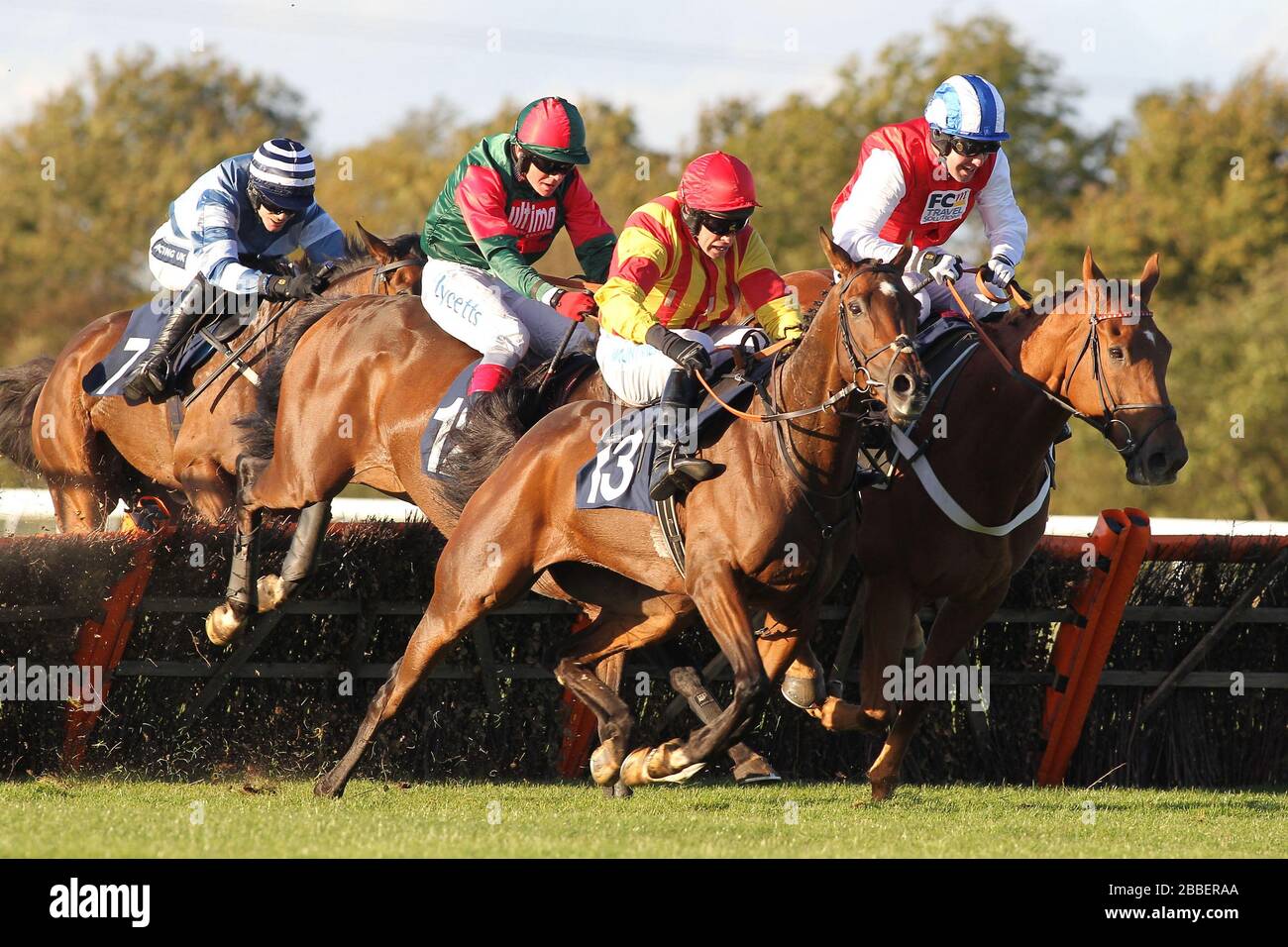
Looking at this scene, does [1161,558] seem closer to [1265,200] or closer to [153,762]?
[153,762]

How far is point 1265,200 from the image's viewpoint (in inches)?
1135

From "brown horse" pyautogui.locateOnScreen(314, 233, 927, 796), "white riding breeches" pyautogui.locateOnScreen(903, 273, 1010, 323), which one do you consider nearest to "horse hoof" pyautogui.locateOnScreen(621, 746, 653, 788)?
"brown horse" pyautogui.locateOnScreen(314, 233, 927, 796)

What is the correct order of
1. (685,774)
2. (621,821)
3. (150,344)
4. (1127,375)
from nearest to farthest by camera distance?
(685,774), (1127,375), (621,821), (150,344)

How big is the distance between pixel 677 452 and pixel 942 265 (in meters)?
1.36

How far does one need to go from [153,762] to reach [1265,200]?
25.5m

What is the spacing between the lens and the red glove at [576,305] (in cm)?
700

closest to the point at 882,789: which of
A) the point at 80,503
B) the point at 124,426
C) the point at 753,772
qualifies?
the point at 753,772

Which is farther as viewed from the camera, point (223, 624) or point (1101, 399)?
point (223, 624)

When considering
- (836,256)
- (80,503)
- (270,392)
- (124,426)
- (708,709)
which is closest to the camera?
(836,256)

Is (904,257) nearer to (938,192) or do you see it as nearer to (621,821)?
(938,192)

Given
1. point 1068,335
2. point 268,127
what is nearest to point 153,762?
point 1068,335

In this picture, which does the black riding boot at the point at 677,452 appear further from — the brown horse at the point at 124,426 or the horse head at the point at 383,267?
the brown horse at the point at 124,426

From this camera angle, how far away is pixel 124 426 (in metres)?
9.17

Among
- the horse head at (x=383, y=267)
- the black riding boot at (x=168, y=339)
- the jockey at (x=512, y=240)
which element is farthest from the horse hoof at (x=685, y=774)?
the black riding boot at (x=168, y=339)
